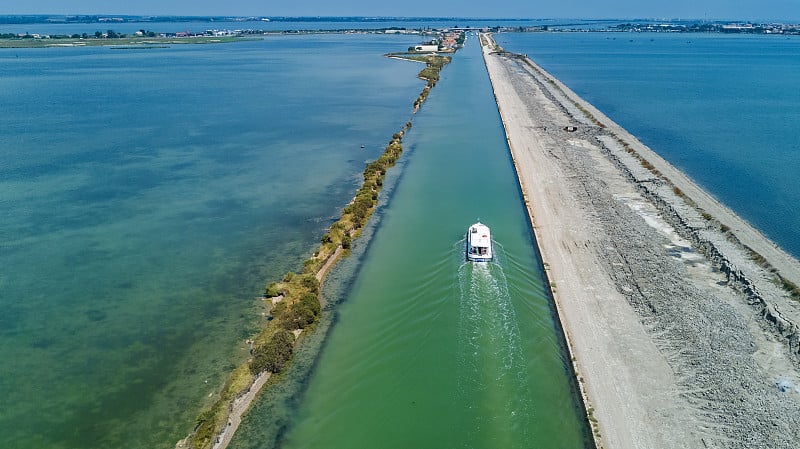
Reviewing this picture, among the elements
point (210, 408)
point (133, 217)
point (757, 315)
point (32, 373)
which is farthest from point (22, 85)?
point (757, 315)

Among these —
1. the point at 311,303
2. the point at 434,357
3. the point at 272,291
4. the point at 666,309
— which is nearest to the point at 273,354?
the point at 311,303

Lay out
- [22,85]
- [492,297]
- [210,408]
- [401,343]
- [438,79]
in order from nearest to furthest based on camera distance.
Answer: [210,408]
[401,343]
[492,297]
[22,85]
[438,79]

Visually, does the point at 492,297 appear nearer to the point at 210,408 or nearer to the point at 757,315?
the point at 757,315

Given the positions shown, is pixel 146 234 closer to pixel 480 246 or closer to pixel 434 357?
pixel 480 246

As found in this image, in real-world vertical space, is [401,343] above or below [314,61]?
below

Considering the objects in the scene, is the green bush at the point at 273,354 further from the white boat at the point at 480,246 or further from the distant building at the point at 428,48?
the distant building at the point at 428,48

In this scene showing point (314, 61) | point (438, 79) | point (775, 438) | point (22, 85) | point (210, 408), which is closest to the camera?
point (775, 438)

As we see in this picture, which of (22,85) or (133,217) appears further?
(22,85)
